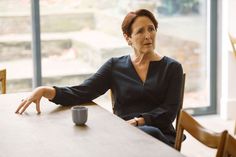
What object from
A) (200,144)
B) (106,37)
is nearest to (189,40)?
(106,37)

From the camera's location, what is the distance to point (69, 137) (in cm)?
229

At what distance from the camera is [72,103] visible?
9.55 feet

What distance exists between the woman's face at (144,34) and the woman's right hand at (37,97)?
0.53 meters

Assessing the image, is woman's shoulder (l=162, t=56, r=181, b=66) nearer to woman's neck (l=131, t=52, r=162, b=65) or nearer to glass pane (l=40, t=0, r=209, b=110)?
woman's neck (l=131, t=52, r=162, b=65)

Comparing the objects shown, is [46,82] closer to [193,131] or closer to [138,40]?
[138,40]

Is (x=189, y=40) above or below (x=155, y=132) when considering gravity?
below

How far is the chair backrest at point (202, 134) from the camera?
182 cm

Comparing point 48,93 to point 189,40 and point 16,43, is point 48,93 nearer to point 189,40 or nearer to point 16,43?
point 16,43

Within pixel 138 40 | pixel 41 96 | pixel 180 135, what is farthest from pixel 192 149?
pixel 180 135

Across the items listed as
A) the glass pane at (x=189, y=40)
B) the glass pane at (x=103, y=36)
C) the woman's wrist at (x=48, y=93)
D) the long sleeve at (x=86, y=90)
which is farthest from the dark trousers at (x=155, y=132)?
the glass pane at (x=189, y=40)

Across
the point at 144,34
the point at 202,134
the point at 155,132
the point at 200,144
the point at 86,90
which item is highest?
the point at 144,34

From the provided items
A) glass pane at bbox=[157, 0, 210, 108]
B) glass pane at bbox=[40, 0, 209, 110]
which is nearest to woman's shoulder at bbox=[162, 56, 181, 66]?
glass pane at bbox=[40, 0, 209, 110]

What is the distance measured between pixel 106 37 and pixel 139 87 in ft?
6.88

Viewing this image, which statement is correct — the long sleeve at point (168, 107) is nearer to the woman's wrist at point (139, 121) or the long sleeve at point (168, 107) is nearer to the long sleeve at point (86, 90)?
the woman's wrist at point (139, 121)
